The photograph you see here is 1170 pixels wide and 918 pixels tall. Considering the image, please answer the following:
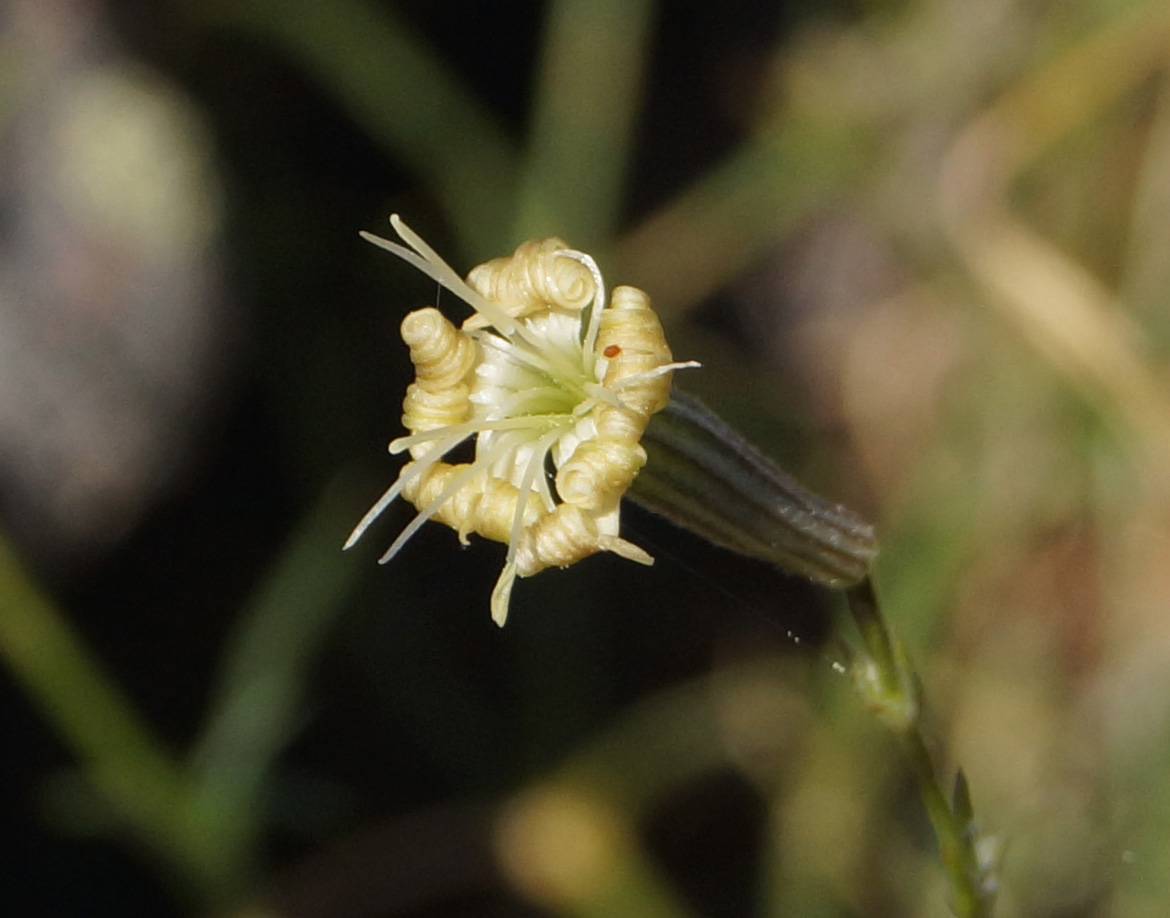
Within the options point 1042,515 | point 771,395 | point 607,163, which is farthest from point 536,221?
point 1042,515

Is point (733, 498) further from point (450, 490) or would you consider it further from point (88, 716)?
point (88, 716)

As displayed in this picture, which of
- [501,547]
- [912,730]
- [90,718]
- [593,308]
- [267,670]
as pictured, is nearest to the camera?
[593,308]

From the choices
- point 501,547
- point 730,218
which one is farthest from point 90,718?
point 730,218

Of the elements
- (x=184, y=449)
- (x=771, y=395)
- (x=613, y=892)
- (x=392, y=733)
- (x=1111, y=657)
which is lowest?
(x=613, y=892)

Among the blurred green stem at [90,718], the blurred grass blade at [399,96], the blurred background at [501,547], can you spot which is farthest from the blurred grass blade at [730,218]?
the blurred green stem at [90,718]

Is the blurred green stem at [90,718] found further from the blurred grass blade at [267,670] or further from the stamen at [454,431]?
the stamen at [454,431]

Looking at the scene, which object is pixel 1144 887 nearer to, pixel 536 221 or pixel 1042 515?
pixel 1042 515

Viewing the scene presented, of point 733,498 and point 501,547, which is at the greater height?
point 501,547

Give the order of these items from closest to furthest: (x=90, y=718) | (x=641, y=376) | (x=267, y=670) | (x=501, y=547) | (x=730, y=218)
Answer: (x=641, y=376) → (x=90, y=718) → (x=267, y=670) → (x=501, y=547) → (x=730, y=218)
